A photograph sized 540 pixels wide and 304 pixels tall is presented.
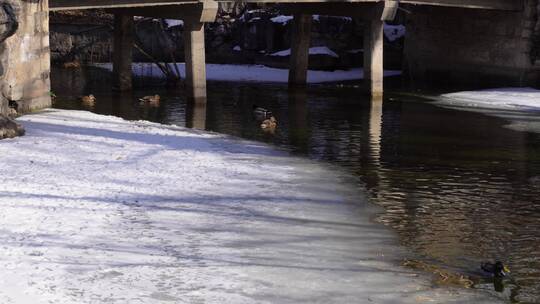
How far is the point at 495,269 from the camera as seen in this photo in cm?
997

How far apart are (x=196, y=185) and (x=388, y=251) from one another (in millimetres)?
3948

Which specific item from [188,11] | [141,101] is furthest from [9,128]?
[188,11]

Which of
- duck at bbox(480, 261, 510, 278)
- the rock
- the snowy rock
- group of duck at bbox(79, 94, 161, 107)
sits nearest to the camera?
duck at bbox(480, 261, 510, 278)

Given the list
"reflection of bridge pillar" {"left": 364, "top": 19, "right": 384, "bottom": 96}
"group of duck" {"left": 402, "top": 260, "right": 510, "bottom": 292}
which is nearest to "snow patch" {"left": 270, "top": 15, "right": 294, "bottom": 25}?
"reflection of bridge pillar" {"left": 364, "top": 19, "right": 384, "bottom": 96}

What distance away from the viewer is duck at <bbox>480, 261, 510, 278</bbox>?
9.95 meters

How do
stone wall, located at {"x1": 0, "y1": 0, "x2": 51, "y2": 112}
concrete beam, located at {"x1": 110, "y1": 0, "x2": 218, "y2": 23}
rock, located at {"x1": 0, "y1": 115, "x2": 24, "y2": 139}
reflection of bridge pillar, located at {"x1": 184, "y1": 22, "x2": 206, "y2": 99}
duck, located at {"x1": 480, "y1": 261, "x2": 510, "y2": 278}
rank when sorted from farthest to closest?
1. reflection of bridge pillar, located at {"x1": 184, "y1": 22, "x2": 206, "y2": 99}
2. concrete beam, located at {"x1": 110, "y1": 0, "x2": 218, "y2": 23}
3. stone wall, located at {"x1": 0, "y1": 0, "x2": 51, "y2": 112}
4. rock, located at {"x1": 0, "y1": 115, "x2": 24, "y2": 139}
5. duck, located at {"x1": 480, "y1": 261, "x2": 510, "y2": 278}

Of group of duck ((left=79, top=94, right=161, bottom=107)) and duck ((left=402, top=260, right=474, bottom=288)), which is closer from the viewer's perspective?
duck ((left=402, top=260, right=474, bottom=288))

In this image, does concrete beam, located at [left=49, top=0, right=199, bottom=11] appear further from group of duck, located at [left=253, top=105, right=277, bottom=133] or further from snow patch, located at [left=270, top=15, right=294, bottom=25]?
snow patch, located at [left=270, top=15, right=294, bottom=25]

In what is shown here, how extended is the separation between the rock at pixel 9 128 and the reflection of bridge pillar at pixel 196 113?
635 centimetres

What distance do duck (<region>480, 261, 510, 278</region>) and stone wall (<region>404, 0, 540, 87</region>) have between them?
2765 cm

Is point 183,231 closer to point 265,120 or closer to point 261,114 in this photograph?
point 265,120

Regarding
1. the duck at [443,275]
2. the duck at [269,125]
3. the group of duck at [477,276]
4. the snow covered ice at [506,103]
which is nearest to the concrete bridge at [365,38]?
the snow covered ice at [506,103]

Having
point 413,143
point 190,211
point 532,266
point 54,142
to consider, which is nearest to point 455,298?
point 532,266

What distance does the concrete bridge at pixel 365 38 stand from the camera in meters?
21.5
